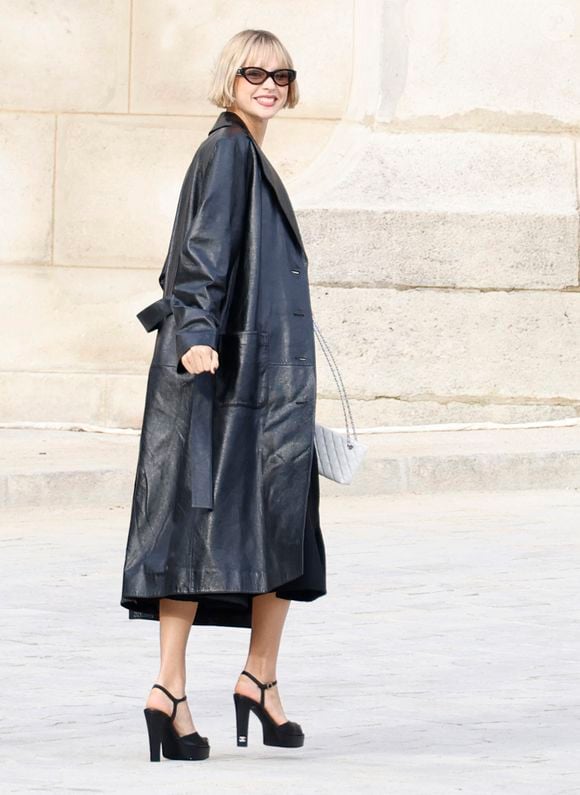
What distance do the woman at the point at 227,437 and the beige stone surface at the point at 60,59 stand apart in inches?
313

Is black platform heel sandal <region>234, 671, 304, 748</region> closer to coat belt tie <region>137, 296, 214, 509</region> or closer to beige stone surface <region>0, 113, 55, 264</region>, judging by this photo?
coat belt tie <region>137, 296, 214, 509</region>

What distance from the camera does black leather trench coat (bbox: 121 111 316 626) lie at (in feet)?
13.7

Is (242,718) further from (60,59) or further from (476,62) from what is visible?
(60,59)

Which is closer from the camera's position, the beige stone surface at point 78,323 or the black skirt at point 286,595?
the black skirt at point 286,595

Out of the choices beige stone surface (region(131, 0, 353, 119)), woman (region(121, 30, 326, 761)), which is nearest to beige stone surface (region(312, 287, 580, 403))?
beige stone surface (region(131, 0, 353, 119))

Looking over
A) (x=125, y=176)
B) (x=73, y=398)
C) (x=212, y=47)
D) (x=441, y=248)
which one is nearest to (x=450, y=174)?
(x=441, y=248)

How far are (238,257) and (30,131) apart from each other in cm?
811

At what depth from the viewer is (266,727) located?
434 centimetres

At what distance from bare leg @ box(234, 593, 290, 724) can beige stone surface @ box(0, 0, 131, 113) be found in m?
8.16

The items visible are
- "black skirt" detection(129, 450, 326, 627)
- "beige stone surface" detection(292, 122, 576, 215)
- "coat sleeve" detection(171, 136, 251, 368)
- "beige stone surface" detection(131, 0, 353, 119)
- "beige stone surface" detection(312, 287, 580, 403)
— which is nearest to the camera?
"coat sleeve" detection(171, 136, 251, 368)

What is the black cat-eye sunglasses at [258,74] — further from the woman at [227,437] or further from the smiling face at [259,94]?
the woman at [227,437]

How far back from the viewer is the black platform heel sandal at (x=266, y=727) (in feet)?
14.1

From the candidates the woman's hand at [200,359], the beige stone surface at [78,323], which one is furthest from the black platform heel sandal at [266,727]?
the beige stone surface at [78,323]

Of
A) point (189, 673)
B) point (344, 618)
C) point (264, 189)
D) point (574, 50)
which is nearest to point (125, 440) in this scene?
point (574, 50)
